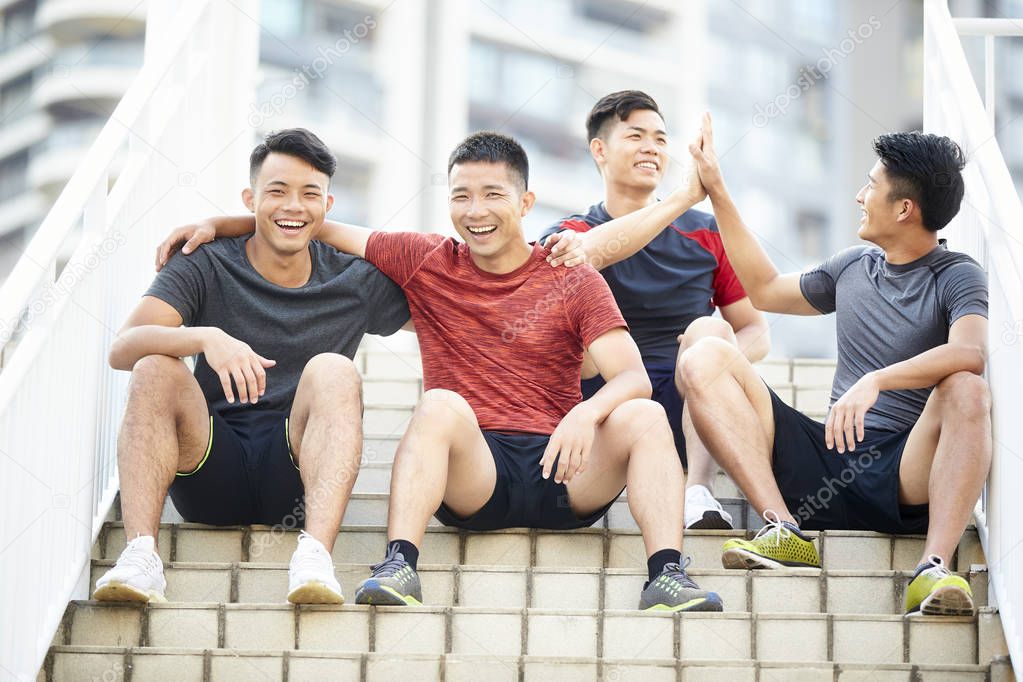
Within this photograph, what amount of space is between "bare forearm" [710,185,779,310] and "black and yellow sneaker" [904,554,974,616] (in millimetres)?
996

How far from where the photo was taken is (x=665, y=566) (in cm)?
293

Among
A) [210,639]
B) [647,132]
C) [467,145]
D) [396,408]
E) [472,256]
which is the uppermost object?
[647,132]

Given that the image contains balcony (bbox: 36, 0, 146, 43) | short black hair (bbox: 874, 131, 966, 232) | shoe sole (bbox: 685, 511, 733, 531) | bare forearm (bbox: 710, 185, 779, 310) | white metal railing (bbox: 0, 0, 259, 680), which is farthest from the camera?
balcony (bbox: 36, 0, 146, 43)

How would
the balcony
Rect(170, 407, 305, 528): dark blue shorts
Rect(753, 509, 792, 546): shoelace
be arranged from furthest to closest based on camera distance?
the balcony, Rect(170, 407, 305, 528): dark blue shorts, Rect(753, 509, 792, 546): shoelace

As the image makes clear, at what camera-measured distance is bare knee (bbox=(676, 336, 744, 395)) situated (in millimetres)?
3309

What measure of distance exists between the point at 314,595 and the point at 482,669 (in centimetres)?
38

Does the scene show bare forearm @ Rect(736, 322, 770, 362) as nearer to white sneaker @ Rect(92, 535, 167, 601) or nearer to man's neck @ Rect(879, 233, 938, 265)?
man's neck @ Rect(879, 233, 938, 265)

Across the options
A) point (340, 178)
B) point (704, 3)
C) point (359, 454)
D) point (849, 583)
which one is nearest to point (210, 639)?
point (359, 454)

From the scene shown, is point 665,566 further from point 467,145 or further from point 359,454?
point 467,145

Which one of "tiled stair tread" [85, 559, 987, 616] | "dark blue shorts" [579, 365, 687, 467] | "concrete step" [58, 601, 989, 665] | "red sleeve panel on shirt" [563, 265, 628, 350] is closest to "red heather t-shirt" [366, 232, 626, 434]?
"red sleeve panel on shirt" [563, 265, 628, 350]

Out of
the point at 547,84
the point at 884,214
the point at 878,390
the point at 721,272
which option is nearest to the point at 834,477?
the point at 878,390

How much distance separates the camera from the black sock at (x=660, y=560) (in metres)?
2.94

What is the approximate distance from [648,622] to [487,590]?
1.33 ft

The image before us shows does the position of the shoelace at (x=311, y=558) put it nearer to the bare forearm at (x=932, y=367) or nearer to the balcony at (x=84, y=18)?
the bare forearm at (x=932, y=367)
